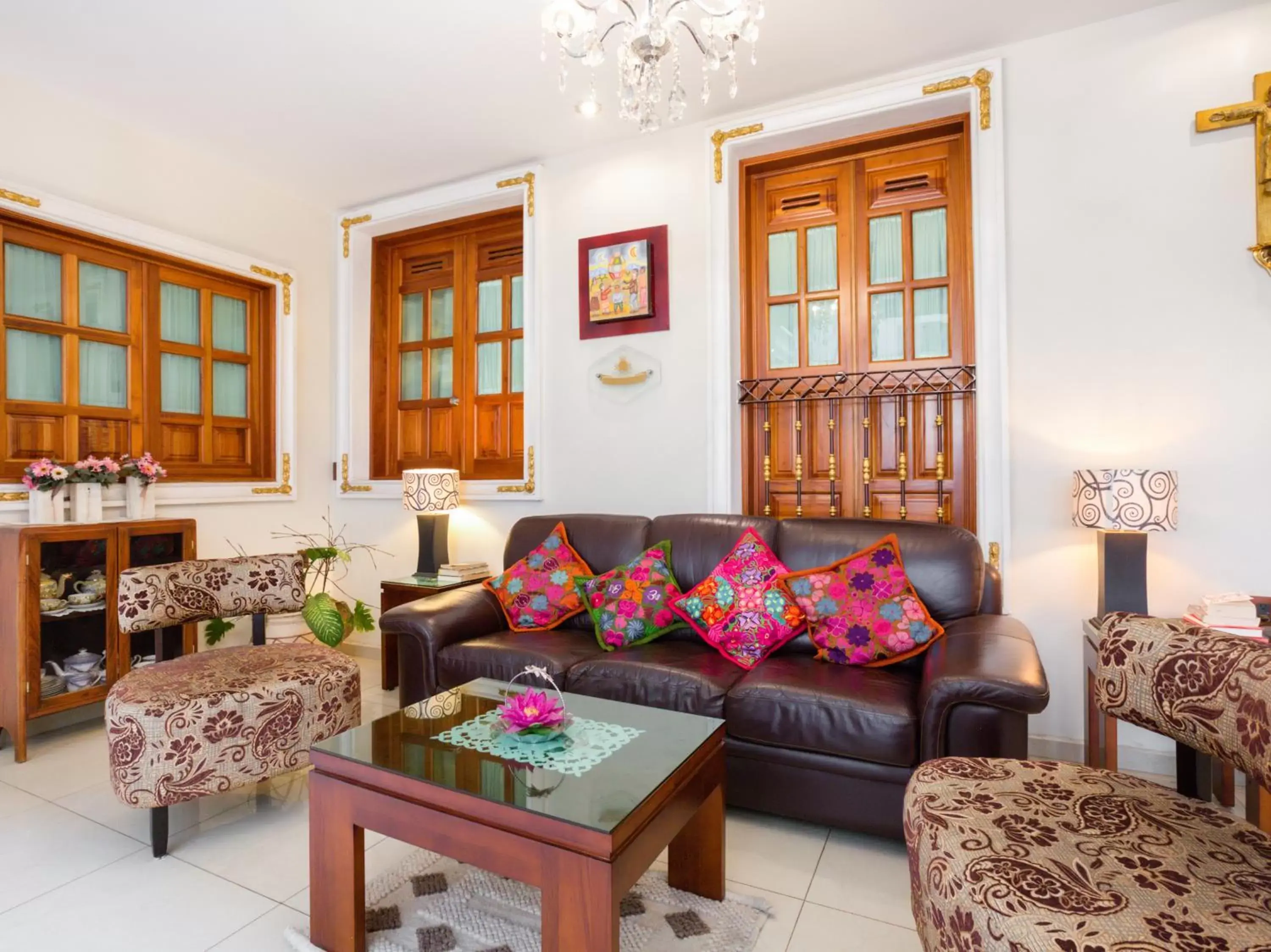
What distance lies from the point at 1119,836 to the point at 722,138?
2974mm

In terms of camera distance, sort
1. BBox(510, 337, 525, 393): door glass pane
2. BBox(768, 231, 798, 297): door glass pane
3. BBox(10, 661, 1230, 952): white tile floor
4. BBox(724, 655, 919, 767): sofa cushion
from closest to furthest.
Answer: BBox(10, 661, 1230, 952): white tile floor < BBox(724, 655, 919, 767): sofa cushion < BBox(768, 231, 798, 297): door glass pane < BBox(510, 337, 525, 393): door glass pane

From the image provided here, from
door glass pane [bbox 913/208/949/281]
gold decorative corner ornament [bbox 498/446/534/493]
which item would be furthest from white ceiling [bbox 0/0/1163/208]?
gold decorative corner ornament [bbox 498/446/534/493]

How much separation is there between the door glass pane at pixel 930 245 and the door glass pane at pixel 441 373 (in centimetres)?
260

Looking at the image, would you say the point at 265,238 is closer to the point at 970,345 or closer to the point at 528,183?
the point at 528,183

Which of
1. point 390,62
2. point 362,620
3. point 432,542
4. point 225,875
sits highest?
point 390,62

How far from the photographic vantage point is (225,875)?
5.76ft

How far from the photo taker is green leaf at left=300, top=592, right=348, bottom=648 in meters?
3.34

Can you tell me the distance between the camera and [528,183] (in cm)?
353

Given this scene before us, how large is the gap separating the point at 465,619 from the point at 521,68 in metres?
2.26

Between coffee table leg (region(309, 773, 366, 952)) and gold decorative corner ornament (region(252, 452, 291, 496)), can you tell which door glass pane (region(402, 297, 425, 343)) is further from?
coffee table leg (region(309, 773, 366, 952))

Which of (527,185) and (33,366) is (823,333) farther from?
(33,366)

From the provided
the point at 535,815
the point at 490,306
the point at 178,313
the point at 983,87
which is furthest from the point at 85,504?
the point at 983,87

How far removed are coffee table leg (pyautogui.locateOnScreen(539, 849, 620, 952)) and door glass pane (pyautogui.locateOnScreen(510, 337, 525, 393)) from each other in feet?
9.47

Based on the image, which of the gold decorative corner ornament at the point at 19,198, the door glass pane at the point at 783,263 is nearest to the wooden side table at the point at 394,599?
the door glass pane at the point at 783,263
